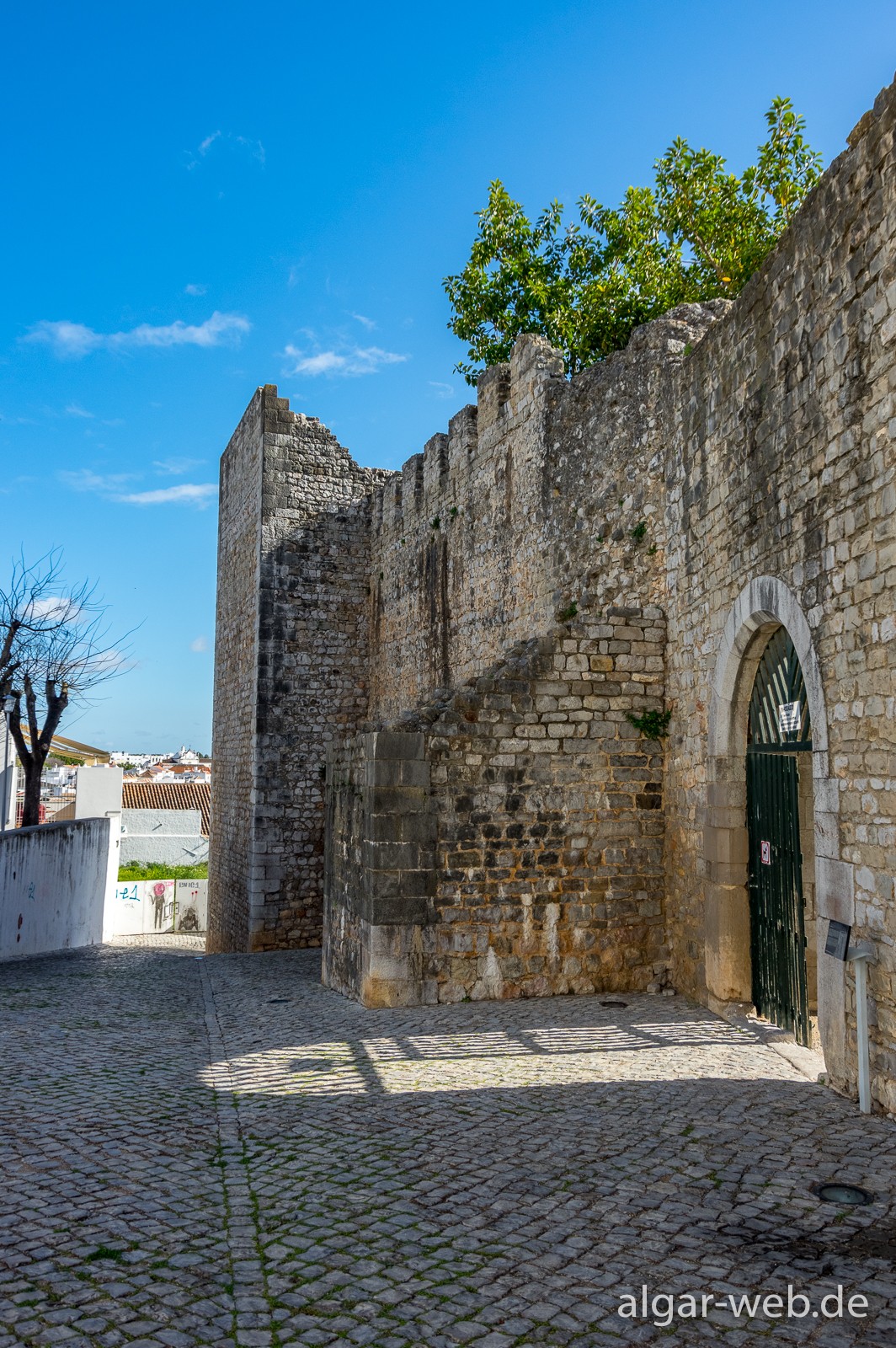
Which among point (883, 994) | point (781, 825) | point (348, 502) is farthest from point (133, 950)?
point (883, 994)

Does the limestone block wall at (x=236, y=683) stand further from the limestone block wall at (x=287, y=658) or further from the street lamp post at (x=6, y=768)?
the street lamp post at (x=6, y=768)

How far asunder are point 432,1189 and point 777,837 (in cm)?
357

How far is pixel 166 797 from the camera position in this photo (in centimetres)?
3825

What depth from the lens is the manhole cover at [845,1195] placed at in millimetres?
3572

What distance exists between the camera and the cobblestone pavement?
2869 mm

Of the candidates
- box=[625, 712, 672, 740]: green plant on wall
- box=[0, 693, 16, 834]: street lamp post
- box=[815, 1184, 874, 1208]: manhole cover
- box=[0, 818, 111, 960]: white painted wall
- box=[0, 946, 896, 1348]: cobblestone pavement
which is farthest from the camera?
box=[0, 693, 16, 834]: street lamp post

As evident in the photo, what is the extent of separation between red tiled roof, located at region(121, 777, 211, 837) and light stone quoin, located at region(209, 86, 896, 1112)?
1021 inches

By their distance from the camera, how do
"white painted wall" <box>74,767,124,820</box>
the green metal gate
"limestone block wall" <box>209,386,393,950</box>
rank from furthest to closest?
"white painted wall" <box>74,767,124,820</box>, "limestone block wall" <box>209,386,393,950</box>, the green metal gate

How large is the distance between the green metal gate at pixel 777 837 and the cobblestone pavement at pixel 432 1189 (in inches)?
17.2

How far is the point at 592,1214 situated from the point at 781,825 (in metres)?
3.43

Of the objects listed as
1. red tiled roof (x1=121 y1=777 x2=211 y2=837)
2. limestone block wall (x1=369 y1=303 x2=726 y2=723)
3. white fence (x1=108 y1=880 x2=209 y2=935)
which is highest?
limestone block wall (x1=369 y1=303 x2=726 y2=723)

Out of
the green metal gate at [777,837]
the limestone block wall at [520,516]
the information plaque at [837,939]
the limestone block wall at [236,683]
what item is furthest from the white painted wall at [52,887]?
the information plaque at [837,939]

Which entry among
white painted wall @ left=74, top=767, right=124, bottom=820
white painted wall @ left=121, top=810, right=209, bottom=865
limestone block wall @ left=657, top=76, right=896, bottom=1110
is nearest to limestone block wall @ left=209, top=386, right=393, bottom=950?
limestone block wall @ left=657, top=76, right=896, bottom=1110

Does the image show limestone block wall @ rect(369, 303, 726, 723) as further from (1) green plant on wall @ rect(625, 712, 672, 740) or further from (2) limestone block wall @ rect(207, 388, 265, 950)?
(2) limestone block wall @ rect(207, 388, 265, 950)
